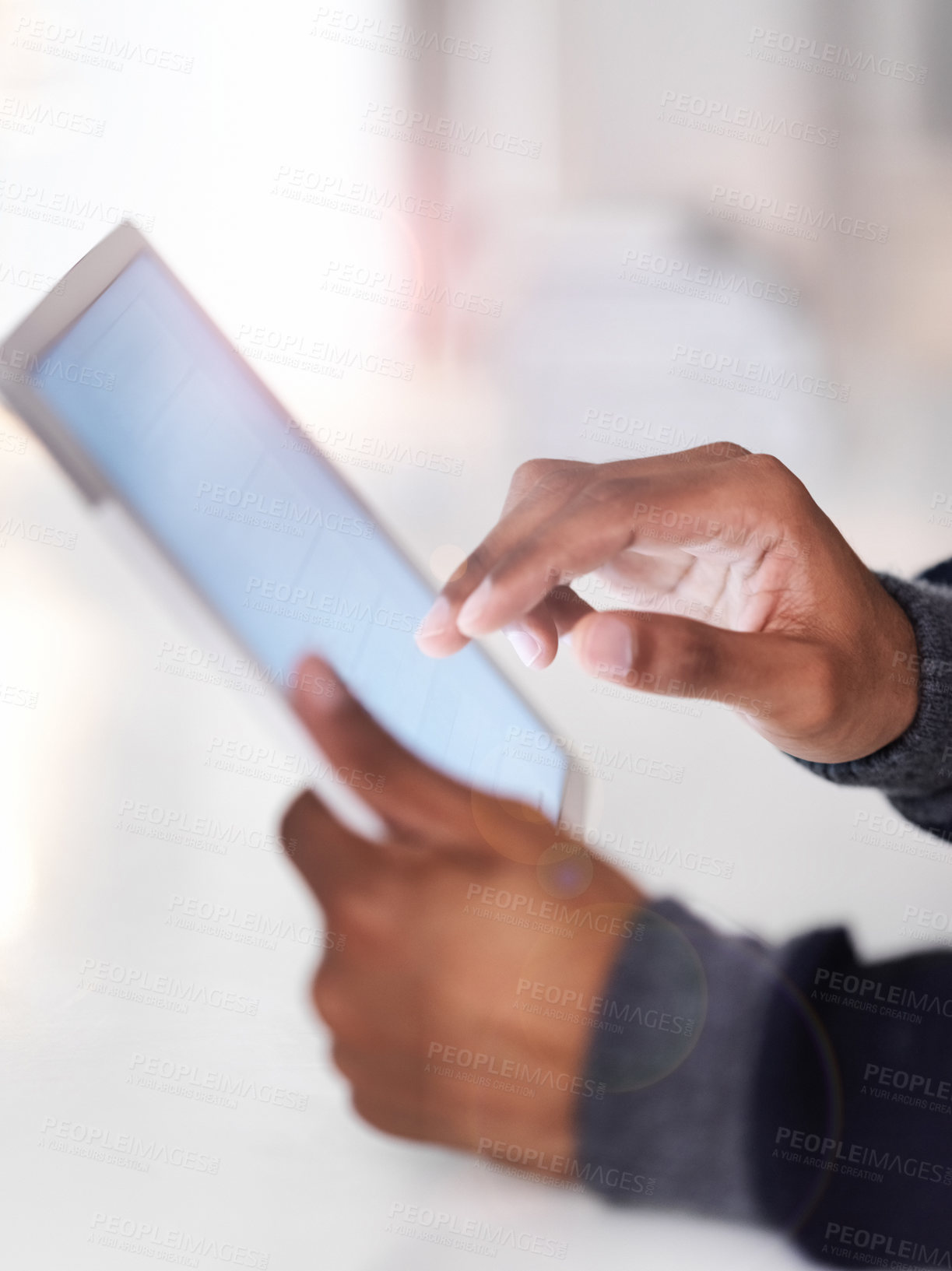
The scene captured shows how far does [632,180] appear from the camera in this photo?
38.9 inches

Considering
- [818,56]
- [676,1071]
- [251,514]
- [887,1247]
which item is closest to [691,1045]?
[676,1071]

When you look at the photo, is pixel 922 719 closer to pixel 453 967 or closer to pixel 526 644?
pixel 526 644

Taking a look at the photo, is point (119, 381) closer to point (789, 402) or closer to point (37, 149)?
point (37, 149)

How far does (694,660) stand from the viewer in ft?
1.38

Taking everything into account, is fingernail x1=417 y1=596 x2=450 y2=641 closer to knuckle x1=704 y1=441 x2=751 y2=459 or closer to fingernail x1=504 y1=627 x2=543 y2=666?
fingernail x1=504 y1=627 x2=543 y2=666

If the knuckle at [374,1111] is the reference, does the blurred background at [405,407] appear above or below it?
above

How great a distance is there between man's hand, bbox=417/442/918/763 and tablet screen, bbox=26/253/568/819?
88 mm

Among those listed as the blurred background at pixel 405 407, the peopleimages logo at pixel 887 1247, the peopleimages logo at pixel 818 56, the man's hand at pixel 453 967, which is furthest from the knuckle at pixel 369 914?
the peopleimages logo at pixel 818 56

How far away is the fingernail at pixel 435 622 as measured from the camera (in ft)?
1.54

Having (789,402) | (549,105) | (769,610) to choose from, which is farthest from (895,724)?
(549,105)

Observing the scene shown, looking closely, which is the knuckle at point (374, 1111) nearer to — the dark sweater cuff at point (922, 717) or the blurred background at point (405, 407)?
the blurred background at point (405, 407)

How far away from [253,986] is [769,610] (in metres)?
0.55

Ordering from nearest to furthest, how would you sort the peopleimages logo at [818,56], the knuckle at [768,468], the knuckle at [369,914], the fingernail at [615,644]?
the fingernail at [615,644] → the knuckle at [768,468] → the knuckle at [369,914] → the peopleimages logo at [818,56]

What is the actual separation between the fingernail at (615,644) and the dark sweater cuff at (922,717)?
0.24 m
